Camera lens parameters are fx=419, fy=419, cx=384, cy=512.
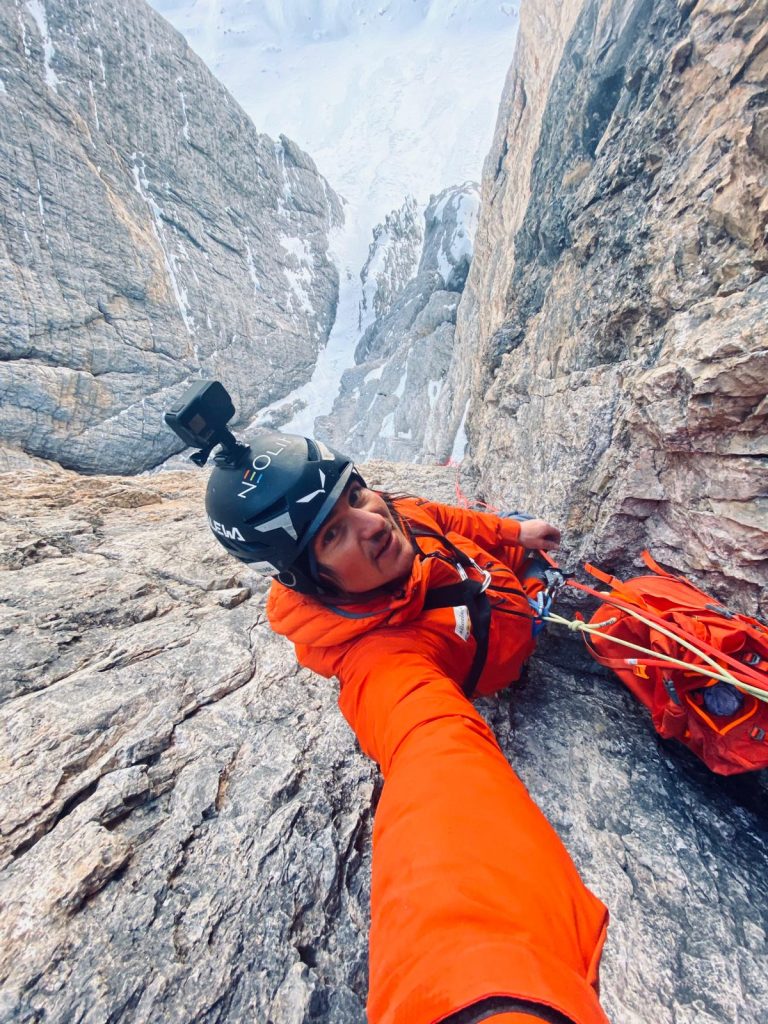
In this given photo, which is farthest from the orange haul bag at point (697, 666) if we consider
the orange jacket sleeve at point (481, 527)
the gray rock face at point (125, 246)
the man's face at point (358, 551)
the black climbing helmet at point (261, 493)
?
the gray rock face at point (125, 246)

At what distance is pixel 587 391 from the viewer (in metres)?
3.93

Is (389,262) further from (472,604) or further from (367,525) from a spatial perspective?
(472,604)

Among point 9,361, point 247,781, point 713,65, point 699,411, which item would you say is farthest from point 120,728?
point 9,361

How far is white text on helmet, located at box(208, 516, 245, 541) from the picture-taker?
2.35 meters

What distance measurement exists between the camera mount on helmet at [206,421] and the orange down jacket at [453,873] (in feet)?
4.54

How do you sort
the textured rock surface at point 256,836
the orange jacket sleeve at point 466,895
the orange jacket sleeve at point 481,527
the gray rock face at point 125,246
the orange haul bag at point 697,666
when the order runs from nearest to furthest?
the orange jacket sleeve at point 466,895
the textured rock surface at point 256,836
the orange haul bag at point 697,666
the orange jacket sleeve at point 481,527
the gray rock face at point 125,246

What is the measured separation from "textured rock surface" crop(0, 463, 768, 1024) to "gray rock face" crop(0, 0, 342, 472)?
2825 centimetres

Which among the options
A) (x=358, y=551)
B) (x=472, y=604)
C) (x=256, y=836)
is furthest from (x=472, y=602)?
(x=256, y=836)

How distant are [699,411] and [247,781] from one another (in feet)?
11.4

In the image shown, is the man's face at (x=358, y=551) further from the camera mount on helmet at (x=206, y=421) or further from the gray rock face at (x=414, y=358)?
the gray rock face at (x=414, y=358)

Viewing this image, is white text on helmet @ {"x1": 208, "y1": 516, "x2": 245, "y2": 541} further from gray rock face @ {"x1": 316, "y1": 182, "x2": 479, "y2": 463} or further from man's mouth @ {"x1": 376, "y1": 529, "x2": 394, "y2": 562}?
gray rock face @ {"x1": 316, "y1": 182, "x2": 479, "y2": 463}

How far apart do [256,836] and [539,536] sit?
2.64 metres

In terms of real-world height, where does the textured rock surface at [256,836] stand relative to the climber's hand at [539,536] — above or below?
below

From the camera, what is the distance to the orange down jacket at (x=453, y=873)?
36.6 inches
